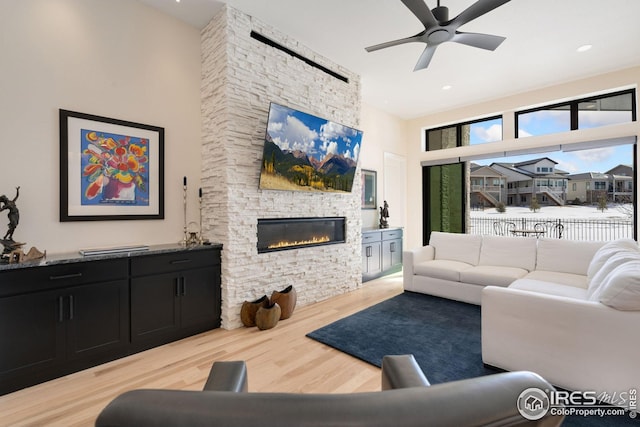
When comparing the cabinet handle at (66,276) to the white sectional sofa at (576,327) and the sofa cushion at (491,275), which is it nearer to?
the white sectional sofa at (576,327)

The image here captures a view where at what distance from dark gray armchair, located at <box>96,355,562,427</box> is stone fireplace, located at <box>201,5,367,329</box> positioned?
8.99 ft

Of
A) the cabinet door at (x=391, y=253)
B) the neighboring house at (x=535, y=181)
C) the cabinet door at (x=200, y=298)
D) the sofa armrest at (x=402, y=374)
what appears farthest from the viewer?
the cabinet door at (x=391, y=253)

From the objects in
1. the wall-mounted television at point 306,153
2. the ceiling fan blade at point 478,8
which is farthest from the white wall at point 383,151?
the ceiling fan blade at point 478,8

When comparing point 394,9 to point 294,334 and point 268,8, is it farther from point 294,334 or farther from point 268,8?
point 294,334

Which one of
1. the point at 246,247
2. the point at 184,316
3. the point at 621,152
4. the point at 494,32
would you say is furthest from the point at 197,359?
the point at 621,152

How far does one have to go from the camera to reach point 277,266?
3.60 m

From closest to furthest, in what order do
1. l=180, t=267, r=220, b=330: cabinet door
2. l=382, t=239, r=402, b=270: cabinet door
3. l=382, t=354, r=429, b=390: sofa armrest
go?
l=382, t=354, r=429, b=390: sofa armrest
l=180, t=267, r=220, b=330: cabinet door
l=382, t=239, r=402, b=270: cabinet door

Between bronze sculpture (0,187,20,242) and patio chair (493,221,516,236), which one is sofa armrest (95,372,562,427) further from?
patio chair (493,221,516,236)

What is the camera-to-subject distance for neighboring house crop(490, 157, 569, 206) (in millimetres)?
5234

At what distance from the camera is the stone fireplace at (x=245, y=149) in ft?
10.3

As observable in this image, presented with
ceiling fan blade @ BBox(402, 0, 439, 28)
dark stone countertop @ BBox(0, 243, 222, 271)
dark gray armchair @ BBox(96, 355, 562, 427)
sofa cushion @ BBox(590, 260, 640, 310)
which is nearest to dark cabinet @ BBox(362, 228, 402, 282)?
dark stone countertop @ BBox(0, 243, 222, 271)

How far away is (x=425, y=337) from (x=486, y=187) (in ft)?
14.7

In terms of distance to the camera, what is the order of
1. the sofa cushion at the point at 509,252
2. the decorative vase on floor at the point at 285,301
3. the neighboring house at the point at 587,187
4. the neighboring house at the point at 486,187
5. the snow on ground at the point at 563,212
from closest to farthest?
1. the decorative vase on floor at the point at 285,301
2. the sofa cushion at the point at 509,252
3. the snow on ground at the point at 563,212
4. the neighboring house at the point at 587,187
5. the neighboring house at the point at 486,187

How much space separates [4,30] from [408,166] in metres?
6.37
